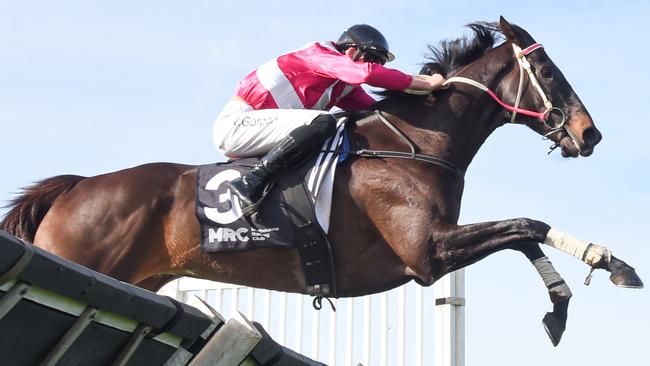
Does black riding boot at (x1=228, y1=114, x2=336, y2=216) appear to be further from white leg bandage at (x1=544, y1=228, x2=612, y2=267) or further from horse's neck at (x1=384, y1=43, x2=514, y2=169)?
white leg bandage at (x1=544, y1=228, x2=612, y2=267)

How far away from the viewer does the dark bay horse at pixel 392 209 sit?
5.66 meters

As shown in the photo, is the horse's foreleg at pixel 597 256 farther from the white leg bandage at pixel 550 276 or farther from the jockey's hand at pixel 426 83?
the jockey's hand at pixel 426 83

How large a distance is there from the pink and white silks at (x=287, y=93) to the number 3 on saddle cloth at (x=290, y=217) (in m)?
0.27

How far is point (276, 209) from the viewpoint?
5750 mm

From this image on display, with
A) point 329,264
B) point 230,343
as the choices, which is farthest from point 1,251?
A: point 329,264

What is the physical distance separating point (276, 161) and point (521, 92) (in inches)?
59.7

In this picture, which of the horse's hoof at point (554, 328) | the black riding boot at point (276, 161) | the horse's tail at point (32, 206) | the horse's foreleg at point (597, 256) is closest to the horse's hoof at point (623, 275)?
the horse's foreleg at point (597, 256)

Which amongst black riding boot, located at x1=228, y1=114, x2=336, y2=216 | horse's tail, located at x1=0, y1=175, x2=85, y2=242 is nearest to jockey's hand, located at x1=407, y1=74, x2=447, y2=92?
black riding boot, located at x1=228, y1=114, x2=336, y2=216

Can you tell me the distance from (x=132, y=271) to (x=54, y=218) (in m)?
0.56

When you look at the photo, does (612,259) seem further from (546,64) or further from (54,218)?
(54,218)

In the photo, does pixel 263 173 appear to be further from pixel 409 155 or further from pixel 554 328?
pixel 554 328

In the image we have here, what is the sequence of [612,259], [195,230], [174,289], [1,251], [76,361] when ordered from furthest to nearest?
[174,289]
[195,230]
[612,259]
[76,361]
[1,251]

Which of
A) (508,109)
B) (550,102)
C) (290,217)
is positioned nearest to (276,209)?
(290,217)

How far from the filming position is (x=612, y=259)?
5.53 m
